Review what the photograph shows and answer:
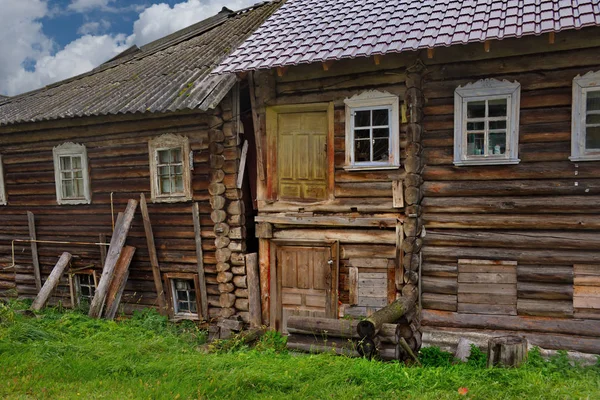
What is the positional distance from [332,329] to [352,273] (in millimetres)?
2018

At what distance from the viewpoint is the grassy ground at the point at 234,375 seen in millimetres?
5832

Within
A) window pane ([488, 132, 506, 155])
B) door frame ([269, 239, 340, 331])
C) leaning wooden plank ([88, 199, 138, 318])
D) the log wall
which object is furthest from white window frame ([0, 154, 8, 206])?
window pane ([488, 132, 506, 155])

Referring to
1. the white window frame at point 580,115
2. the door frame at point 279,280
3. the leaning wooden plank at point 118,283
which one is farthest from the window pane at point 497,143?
the leaning wooden plank at point 118,283

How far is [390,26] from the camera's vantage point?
28.6 ft

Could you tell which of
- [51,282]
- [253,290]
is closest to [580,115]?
[253,290]

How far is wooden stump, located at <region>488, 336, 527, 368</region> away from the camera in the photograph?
6.53 m

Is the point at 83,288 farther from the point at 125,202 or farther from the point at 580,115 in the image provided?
the point at 580,115

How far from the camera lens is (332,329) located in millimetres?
7121

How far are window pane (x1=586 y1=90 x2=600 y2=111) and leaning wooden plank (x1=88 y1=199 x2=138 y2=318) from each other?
914 cm

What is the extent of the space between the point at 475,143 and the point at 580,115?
163 cm

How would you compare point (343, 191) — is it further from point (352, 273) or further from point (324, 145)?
point (352, 273)

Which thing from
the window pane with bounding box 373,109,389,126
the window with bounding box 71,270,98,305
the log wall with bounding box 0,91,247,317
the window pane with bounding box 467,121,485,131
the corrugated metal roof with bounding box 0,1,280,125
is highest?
the corrugated metal roof with bounding box 0,1,280,125

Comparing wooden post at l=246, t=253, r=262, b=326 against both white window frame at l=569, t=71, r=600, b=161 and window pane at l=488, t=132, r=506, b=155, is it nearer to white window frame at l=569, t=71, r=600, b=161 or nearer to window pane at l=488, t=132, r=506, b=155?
window pane at l=488, t=132, r=506, b=155

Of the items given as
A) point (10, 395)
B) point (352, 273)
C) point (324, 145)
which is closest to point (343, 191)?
point (324, 145)
